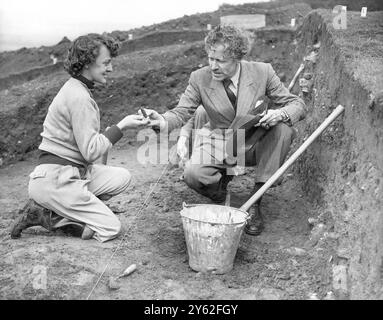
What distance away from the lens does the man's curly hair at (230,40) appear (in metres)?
4.15

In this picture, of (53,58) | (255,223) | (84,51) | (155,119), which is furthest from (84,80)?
(53,58)

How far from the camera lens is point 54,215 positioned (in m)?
4.08

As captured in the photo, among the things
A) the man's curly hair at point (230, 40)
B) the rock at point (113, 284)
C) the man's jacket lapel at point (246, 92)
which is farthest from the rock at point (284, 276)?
the man's curly hair at point (230, 40)

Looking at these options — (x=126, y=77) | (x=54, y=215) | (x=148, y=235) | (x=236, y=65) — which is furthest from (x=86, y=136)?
(x=126, y=77)

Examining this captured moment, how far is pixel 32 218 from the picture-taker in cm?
399

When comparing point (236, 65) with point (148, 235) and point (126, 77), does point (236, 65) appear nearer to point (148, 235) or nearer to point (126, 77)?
point (148, 235)

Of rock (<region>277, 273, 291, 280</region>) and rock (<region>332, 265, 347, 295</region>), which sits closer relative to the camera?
rock (<region>332, 265, 347, 295</region>)

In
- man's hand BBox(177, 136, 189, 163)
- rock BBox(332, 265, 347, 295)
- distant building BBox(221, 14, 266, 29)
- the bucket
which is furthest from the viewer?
distant building BBox(221, 14, 266, 29)

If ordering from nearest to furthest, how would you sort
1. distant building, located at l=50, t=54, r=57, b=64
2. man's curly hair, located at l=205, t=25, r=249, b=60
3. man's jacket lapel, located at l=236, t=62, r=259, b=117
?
1. man's curly hair, located at l=205, t=25, r=249, b=60
2. man's jacket lapel, located at l=236, t=62, r=259, b=117
3. distant building, located at l=50, t=54, r=57, b=64

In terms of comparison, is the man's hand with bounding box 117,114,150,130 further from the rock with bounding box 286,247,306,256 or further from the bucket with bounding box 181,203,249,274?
the rock with bounding box 286,247,306,256

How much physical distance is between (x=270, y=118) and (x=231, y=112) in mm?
417

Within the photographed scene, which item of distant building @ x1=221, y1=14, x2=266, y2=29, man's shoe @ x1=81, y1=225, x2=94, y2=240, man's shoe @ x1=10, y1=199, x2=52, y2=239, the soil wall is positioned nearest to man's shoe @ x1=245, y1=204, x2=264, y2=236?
the soil wall

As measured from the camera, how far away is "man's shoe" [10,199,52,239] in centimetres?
398

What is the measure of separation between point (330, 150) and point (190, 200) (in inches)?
55.9
